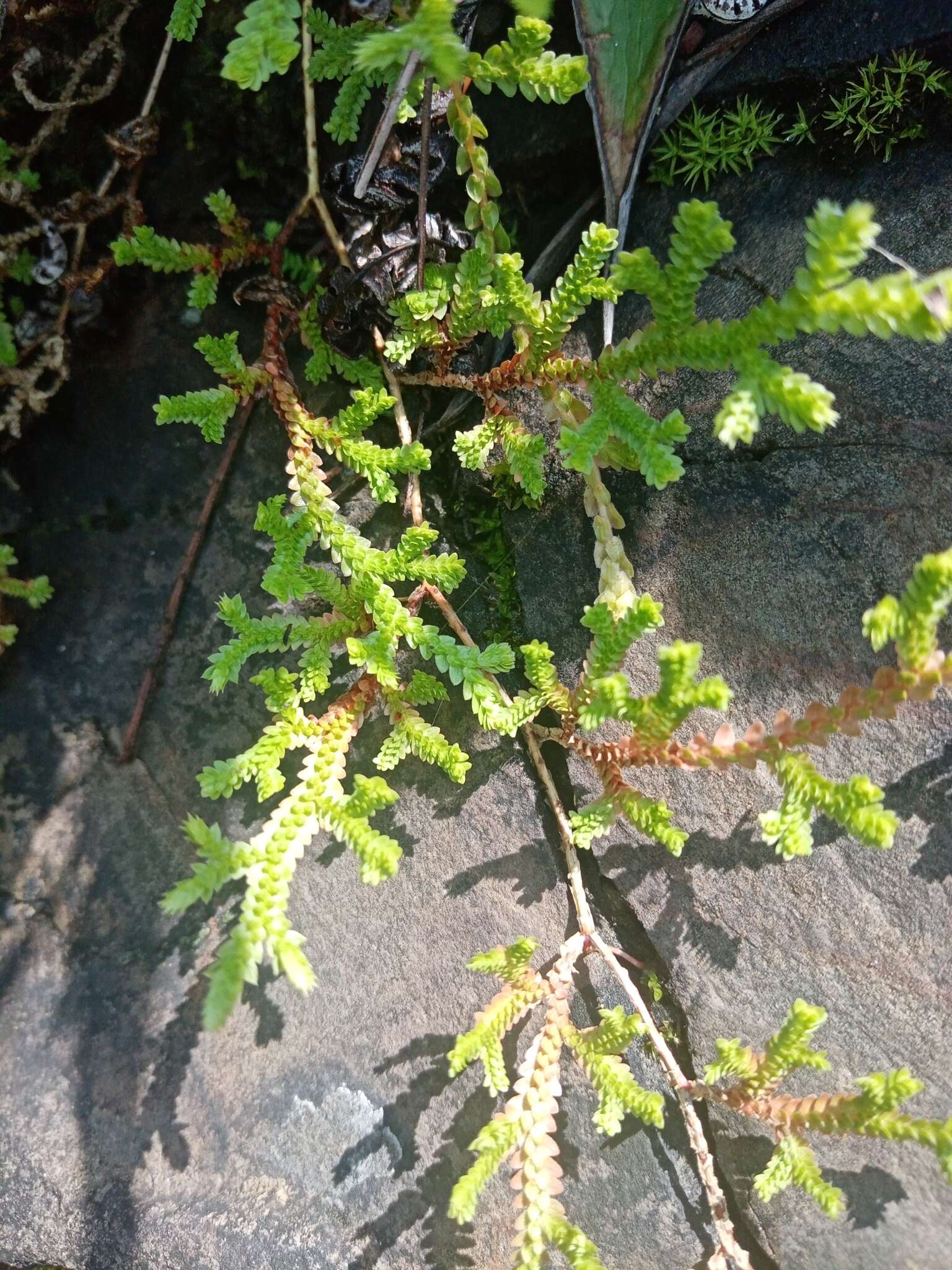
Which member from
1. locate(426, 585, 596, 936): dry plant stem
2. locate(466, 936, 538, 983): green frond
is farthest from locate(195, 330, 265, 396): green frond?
locate(466, 936, 538, 983): green frond

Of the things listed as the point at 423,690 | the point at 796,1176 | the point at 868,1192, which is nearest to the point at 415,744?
the point at 423,690

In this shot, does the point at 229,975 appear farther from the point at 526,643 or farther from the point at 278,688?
the point at 526,643

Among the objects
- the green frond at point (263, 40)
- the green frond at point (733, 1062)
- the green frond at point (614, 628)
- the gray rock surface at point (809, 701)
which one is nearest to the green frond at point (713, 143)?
the gray rock surface at point (809, 701)

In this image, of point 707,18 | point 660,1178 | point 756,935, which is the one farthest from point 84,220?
point 660,1178

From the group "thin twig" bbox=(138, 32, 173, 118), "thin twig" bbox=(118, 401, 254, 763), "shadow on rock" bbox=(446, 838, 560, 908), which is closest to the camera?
"shadow on rock" bbox=(446, 838, 560, 908)

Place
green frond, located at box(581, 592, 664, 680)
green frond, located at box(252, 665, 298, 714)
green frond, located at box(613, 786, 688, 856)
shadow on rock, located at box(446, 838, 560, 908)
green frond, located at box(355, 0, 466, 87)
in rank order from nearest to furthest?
green frond, located at box(355, 0, 466, 87) < green frond, located at box(581, 592, 664, 680) < green frond, located at box(613, 786, 688, 856) < green frond, located at box(252, 665, 298, 714) < shadow on rock, located at box(446, 838, 560, 908)

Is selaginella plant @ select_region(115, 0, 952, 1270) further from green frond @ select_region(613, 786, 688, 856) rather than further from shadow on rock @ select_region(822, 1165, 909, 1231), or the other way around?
shadow on rock @ select_region(822, 1165, 909, 1231)
